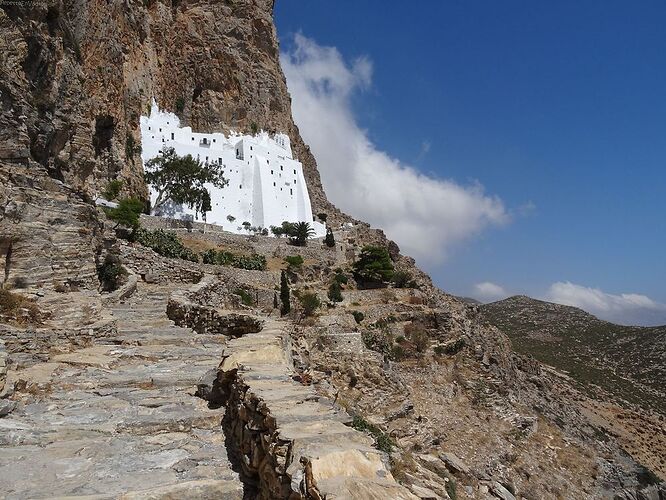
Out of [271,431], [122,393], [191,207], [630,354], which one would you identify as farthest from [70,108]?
[630,354]

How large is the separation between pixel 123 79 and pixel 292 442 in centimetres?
3981

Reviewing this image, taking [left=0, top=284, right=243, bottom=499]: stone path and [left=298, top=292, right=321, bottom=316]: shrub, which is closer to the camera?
[left=0, top=284, right=243, bottom=499]: stone path

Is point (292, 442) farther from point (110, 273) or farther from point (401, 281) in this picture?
point (401, 281)

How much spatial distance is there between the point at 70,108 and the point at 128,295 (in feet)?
28.9

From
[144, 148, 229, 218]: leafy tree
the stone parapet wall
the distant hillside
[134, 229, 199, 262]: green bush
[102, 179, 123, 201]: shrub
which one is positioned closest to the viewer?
the stone parapet wall

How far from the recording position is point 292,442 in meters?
2.70

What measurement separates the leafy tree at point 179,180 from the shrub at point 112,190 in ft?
14.4

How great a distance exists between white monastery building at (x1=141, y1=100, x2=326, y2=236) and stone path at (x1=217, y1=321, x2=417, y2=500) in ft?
113

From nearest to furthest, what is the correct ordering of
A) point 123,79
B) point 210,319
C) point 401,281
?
point 210,319 → point 401,281 → point 123,79

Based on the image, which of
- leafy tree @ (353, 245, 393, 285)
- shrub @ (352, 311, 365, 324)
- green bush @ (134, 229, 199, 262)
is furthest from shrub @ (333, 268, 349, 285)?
green bush @ (134, 229, 199, 262)

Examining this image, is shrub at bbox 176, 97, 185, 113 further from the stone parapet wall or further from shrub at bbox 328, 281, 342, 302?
the stone parapet wall

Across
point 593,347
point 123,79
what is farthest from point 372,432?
point 593,347

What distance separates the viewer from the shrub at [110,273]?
12.4 metres

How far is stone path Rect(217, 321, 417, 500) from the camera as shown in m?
2.33
